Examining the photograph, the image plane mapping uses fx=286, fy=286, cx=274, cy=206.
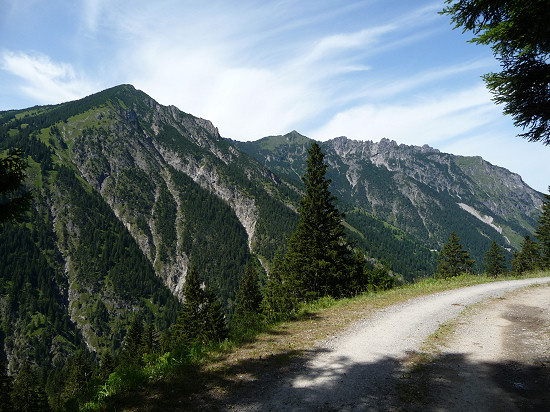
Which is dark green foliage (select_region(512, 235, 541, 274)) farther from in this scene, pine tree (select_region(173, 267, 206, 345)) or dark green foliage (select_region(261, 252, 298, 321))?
pine tree (select_region(173, 267, 206, 345))

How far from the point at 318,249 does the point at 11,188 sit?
68.4 feet

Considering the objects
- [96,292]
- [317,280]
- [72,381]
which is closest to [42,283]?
[96,292]

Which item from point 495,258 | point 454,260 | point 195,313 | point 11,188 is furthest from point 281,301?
point 495,258

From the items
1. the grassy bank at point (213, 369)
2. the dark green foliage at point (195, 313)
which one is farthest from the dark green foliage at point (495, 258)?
the grassy bank at point (213, 369)

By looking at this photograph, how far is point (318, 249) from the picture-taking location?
2550cm

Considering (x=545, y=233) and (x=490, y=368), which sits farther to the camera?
(x=545, y=233)

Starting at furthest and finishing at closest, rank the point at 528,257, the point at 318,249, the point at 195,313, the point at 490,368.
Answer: the point at 528,257 < the point at 195,313 < the point at 318,249 < the point at 490,368

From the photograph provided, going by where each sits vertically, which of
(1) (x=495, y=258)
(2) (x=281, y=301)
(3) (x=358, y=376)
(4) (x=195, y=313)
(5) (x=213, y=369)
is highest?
(5) (x=213, y=369)

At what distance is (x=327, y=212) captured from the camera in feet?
89.3

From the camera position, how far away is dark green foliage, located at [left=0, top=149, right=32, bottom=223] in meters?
9.27

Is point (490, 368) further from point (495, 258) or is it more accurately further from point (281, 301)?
point (495, 258)

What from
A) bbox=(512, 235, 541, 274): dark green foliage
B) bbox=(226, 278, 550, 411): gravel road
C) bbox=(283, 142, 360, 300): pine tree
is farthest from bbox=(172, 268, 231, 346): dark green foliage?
bbox=(512, 235, 541, 274): dark green foliage

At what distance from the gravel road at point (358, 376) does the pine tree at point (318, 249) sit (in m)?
12.7

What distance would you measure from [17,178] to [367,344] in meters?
12.9
